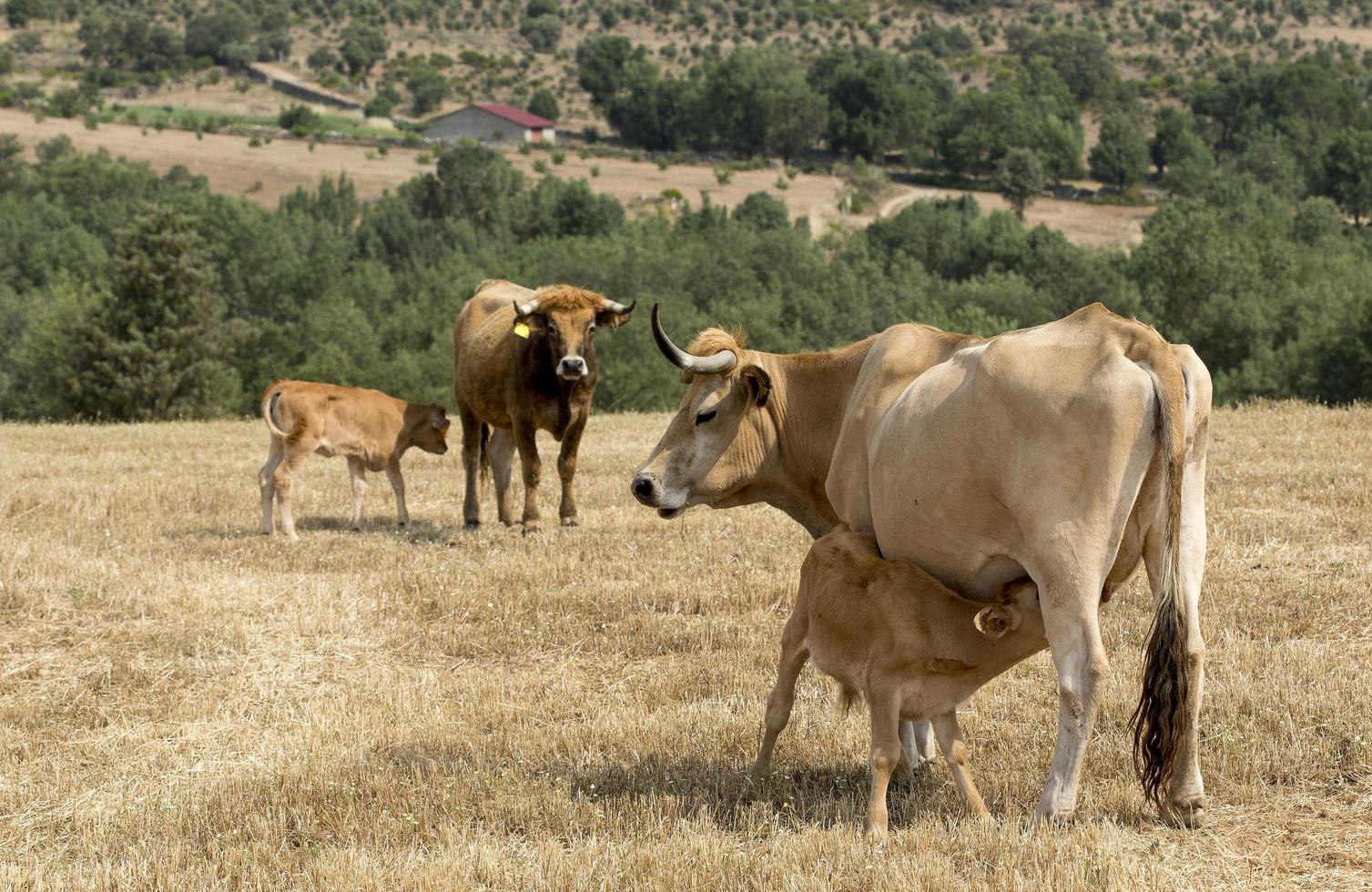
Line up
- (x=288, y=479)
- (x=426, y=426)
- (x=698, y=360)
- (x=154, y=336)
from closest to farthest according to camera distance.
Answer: (x=698, y=360)
(x=288, y=479)
(x=426, y=426)
(x=154, y=336)

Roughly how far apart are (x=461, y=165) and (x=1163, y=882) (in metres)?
91.5

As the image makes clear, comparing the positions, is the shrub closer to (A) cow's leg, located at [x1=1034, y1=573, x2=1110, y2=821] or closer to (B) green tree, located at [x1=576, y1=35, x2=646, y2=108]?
(B) green tree, located at [x1=576, y1=35, x2=646, y2=108]

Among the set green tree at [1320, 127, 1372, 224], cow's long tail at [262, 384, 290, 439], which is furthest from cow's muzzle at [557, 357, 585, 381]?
green tree at [1320, 127, 1372, 224]

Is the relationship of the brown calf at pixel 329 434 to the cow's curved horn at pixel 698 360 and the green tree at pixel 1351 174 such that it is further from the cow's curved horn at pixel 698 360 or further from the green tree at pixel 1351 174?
the green tree at pixel 1351 174

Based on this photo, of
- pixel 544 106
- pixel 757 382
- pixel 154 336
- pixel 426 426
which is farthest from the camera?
pixel 544 106

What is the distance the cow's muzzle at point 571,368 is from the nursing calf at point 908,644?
7.58 metres

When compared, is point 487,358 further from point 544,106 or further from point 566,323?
point 544,106

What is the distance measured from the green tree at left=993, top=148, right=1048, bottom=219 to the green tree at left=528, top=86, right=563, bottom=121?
6039 cm

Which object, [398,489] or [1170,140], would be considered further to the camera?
[1170,140]

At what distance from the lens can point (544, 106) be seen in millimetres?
157375

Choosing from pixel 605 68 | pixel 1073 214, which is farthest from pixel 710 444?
pixel 605 68

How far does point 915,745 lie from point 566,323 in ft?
25.4

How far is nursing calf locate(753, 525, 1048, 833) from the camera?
20.5 ft

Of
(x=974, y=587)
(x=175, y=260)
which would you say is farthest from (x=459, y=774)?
(x=175, y=260)
